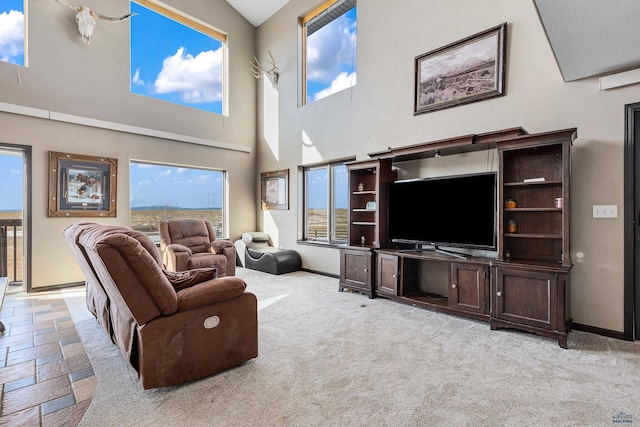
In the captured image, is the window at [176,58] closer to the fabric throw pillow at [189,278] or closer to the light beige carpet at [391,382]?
the light beige carpet at [391,382]

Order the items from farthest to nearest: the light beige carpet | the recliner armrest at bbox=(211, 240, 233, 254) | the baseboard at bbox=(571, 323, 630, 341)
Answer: the recliner armrest at bbox=(211, 240, 233, 254)
the baseboard at bbox=(571, 323, 630, 341)
the light beige carpet

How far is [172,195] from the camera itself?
6109mm

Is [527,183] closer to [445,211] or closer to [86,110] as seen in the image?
[445,211]

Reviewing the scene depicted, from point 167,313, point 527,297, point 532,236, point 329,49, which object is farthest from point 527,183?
point 329,49

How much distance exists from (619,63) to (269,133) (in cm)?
540

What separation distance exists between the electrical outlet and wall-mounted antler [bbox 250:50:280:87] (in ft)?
18.4

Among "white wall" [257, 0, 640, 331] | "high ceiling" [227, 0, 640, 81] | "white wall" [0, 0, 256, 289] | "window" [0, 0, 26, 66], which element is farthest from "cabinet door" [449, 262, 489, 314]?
"window" [0, 0, 26, 66]

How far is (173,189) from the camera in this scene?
6113mm

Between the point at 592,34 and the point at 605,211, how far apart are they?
157 centimetres

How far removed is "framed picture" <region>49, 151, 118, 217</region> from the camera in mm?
4602

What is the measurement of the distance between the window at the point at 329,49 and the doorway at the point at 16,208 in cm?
448

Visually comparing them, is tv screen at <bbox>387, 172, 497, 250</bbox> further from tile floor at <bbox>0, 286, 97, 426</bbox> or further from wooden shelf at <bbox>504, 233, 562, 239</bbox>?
tile floor at <bbox>0, 286, 97, 426</bbox>

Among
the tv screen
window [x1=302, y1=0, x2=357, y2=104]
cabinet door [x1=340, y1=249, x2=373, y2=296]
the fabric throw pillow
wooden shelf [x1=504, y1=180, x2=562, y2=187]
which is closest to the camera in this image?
the fabric throw pillow

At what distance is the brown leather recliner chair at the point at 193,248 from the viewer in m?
4.58
